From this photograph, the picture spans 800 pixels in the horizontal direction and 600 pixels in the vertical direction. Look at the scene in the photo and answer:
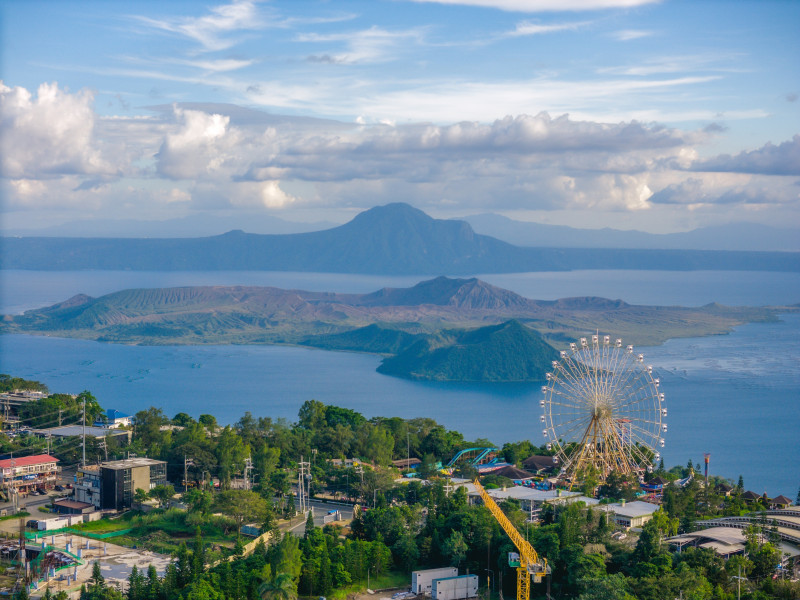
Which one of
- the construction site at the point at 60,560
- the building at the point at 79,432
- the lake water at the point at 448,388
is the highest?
the building at the point at 79,432

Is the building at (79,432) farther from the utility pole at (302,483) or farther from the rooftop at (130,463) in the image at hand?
the utility pole at (302,483)

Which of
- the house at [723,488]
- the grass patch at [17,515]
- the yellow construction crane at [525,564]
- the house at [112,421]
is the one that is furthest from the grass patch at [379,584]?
the house at [112,421]

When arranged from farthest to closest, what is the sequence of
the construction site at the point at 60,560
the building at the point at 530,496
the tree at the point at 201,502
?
1. the building at the point at 530,496
2. the tree at the point at 201,502
3. the construction site at the point at 60,560

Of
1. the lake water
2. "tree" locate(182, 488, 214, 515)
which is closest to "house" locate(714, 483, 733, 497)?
the lake water

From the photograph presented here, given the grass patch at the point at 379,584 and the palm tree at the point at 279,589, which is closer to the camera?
the palm tree at the point at 279,589

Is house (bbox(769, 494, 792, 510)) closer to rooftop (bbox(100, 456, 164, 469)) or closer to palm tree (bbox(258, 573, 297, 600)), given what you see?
palm tree (bbox(258, 573, 297, 600))

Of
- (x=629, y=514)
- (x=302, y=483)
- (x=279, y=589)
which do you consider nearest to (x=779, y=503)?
(x=629, y=514)

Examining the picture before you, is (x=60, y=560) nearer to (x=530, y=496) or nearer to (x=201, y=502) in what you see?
(x=201, y=502)

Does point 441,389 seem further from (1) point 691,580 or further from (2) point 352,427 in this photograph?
(1) point 691,580
